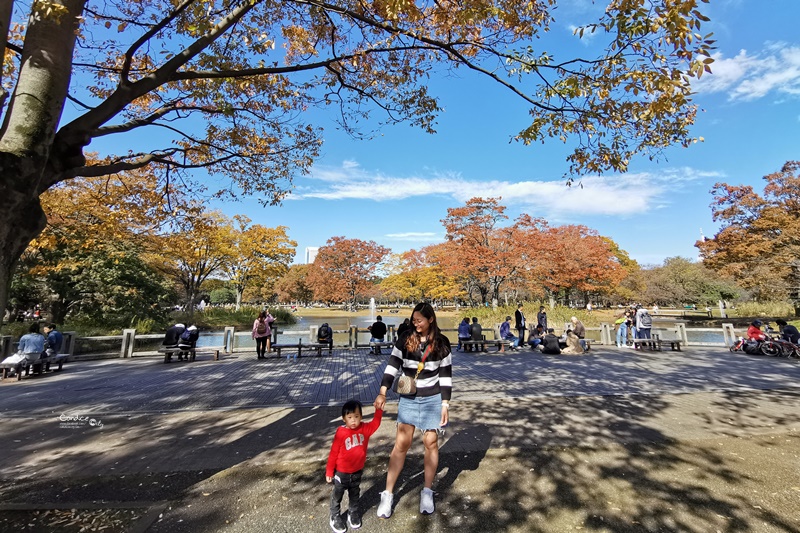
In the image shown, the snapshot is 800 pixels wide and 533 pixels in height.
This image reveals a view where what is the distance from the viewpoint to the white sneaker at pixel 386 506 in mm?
2801

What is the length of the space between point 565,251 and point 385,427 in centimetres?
3001

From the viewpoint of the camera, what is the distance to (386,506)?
2816 mm

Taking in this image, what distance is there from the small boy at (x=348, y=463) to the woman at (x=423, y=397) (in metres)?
0.23

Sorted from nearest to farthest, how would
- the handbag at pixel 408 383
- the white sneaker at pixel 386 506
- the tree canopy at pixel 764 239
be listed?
the white sneaker at pixel 386 506 → the handbag at pixel 408 383 → the tree canopy at pixel 764 239

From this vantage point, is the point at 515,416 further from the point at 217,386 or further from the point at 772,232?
the point at 772,232

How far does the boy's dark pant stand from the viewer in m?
2.69

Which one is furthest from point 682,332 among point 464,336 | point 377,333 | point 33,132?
point 33,132

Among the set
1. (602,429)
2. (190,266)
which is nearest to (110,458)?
(602,429)

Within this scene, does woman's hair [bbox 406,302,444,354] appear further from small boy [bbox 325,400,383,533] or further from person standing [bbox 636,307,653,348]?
person standing [bbox 636,307,653,348]

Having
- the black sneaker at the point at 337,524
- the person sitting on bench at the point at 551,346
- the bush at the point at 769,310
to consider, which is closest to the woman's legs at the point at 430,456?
the black sneaker at the point at 337,524

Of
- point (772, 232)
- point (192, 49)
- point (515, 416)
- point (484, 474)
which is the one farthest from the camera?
point (772, 232)

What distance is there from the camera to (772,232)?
66.8ft

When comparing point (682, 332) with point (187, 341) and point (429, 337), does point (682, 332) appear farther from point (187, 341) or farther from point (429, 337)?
point (187, 341)

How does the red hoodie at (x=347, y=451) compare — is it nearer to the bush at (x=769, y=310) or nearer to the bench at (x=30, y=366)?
the bench at (x=30, y=366)
